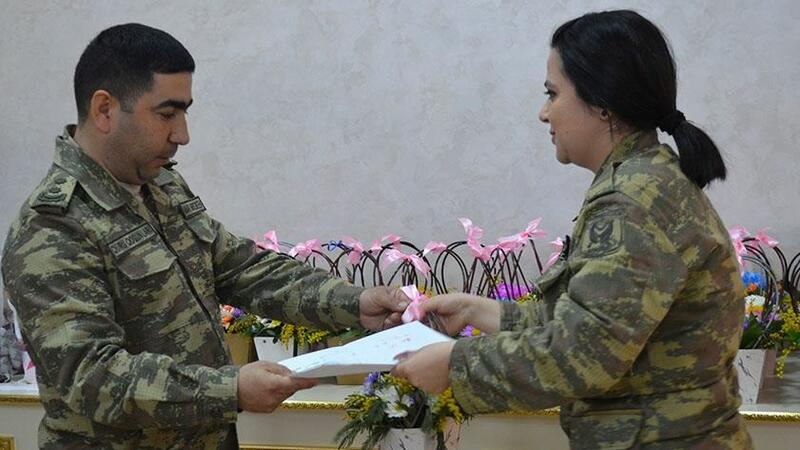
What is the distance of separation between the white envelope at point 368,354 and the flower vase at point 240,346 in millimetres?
1374

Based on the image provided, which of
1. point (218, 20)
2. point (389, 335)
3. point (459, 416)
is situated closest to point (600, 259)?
point (389, 335)

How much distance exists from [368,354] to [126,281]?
0.49 metres

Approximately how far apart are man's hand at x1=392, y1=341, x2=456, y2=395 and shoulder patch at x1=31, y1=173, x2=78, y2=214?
73 cm

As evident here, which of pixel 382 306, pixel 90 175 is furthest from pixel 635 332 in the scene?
pixel 90 175

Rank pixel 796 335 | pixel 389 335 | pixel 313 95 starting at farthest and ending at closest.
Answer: pixel 313 95
pixel 796 335
pixel 389 335

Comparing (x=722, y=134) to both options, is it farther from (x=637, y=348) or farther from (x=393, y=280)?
(x=637, y=348)

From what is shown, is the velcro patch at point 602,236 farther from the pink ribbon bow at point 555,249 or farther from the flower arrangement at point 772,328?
the pink ribbon bow at point 555,249

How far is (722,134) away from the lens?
3680mm

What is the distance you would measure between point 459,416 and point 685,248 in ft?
4.00

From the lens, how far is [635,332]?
1.65m

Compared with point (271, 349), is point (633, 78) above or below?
above

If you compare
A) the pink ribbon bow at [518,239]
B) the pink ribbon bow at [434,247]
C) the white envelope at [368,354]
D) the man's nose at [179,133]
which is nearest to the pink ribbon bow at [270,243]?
the pink ribbon bow at [434,247]

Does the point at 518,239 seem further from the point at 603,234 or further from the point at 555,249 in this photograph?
the point at 603,234

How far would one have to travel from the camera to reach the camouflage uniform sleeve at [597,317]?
1651 millimetres
